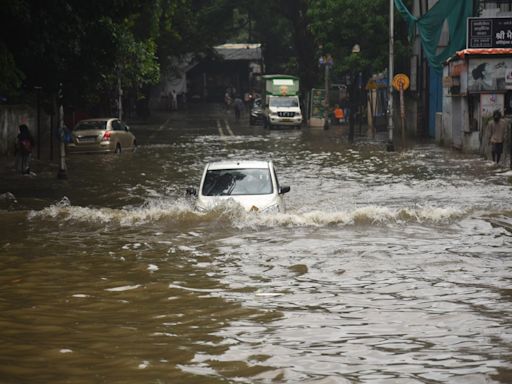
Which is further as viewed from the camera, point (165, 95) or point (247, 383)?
point (165, 95)

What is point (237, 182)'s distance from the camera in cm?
1884

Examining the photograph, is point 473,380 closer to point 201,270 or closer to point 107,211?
point 201,270

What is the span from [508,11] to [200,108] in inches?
2174

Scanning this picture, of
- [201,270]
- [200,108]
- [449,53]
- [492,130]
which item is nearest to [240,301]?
[201,270]

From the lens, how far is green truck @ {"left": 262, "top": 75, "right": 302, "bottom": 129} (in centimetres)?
6225

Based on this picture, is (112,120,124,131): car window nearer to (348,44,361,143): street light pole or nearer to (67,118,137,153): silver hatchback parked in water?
(67,118,137,153): silver hatchback parked in water

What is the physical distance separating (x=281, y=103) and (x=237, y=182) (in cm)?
4542

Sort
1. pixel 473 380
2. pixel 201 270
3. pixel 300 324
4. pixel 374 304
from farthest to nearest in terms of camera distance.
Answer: pixel 201 270, pixel 374 304, pixel 300 324, pixel 473 380

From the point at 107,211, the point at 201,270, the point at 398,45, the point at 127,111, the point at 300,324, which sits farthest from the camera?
the point at 127,111

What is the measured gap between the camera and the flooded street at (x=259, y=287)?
9344mm

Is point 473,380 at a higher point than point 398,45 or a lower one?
lower

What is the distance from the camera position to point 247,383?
28.6ft

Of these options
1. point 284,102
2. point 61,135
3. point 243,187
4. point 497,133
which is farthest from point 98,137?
point 284,102

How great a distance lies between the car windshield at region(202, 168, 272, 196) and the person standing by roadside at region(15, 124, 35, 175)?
1125 cm
